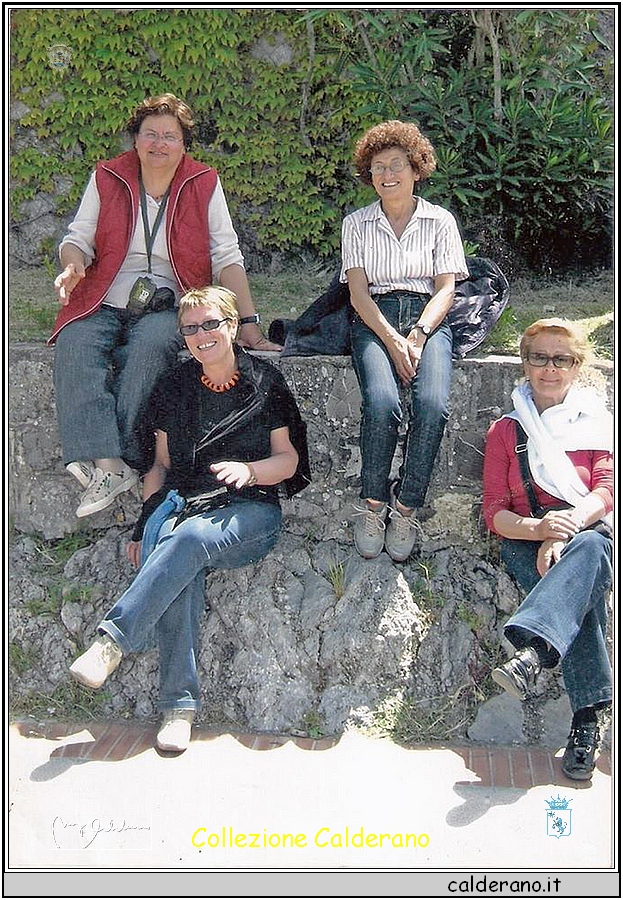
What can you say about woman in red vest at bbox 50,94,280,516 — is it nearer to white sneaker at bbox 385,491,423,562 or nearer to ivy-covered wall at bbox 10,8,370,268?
white sneaker at bbox 385,491,423,562

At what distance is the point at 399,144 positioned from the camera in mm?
4398

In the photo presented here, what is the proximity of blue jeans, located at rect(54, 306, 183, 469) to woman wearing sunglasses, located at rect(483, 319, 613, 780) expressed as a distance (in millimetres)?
1434

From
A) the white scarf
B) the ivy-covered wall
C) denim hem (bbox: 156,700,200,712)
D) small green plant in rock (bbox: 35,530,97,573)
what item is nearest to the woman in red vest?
small green plant in rock (bbox: 35,530,97,573)

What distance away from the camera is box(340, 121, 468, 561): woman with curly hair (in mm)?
4168

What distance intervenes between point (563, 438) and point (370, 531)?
0.88m

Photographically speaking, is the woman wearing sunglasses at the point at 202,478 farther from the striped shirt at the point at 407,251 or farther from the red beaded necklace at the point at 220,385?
the striped shirt at the point at 407,251

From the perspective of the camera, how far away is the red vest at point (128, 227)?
453 centimetres

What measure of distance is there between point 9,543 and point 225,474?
145cm

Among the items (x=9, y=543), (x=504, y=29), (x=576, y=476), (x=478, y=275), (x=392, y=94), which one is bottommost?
(x=9, y=543)

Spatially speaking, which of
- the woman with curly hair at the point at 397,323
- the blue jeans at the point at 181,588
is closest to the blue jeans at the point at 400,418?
the woman with curly hair at the point at 397,323

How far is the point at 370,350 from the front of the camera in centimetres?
429

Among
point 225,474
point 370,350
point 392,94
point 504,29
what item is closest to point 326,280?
point 392,94

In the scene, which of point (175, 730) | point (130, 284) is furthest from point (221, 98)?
point (175, 730)

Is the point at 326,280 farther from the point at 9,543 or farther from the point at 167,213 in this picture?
the point at 9,543
